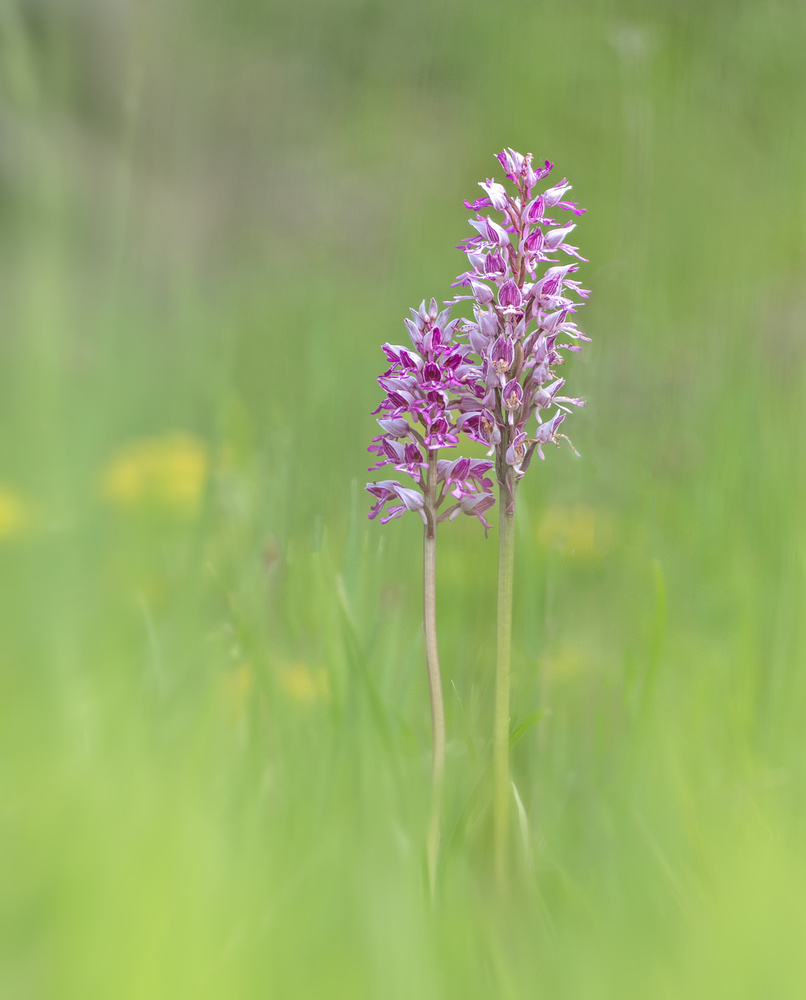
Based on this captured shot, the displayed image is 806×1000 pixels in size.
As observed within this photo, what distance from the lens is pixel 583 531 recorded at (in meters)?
0.45

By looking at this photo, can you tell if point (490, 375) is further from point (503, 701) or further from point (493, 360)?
point (503, 701)

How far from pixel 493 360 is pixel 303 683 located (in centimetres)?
17

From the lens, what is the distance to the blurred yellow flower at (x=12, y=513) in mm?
196

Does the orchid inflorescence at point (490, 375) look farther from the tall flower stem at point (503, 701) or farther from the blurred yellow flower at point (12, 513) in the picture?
the blurred yellow flower at point (12, 513)

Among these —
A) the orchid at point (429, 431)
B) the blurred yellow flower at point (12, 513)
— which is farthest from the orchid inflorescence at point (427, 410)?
the blurred yellow flower at point (12, 513)

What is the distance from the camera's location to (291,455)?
434 mm

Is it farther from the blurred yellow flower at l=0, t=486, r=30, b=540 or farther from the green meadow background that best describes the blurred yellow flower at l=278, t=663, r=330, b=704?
the blurred yellow flower at l=0, t=486, r=30, b=540

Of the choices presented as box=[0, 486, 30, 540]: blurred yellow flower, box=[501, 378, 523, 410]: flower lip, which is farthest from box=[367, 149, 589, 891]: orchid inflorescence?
box=[0, 486, 30, 540]: blurred yellow flower

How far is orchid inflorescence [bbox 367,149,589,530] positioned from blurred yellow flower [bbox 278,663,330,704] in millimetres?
83

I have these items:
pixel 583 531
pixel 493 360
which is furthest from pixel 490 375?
pixel 583 531

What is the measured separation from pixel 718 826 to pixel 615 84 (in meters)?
0.46

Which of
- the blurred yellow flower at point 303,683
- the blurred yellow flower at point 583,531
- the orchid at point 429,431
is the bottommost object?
the blurred yellow flower at point 303,683

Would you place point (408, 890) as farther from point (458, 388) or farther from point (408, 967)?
point (458, 388)

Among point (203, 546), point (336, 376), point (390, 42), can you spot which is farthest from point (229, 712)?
point (390, 42)
